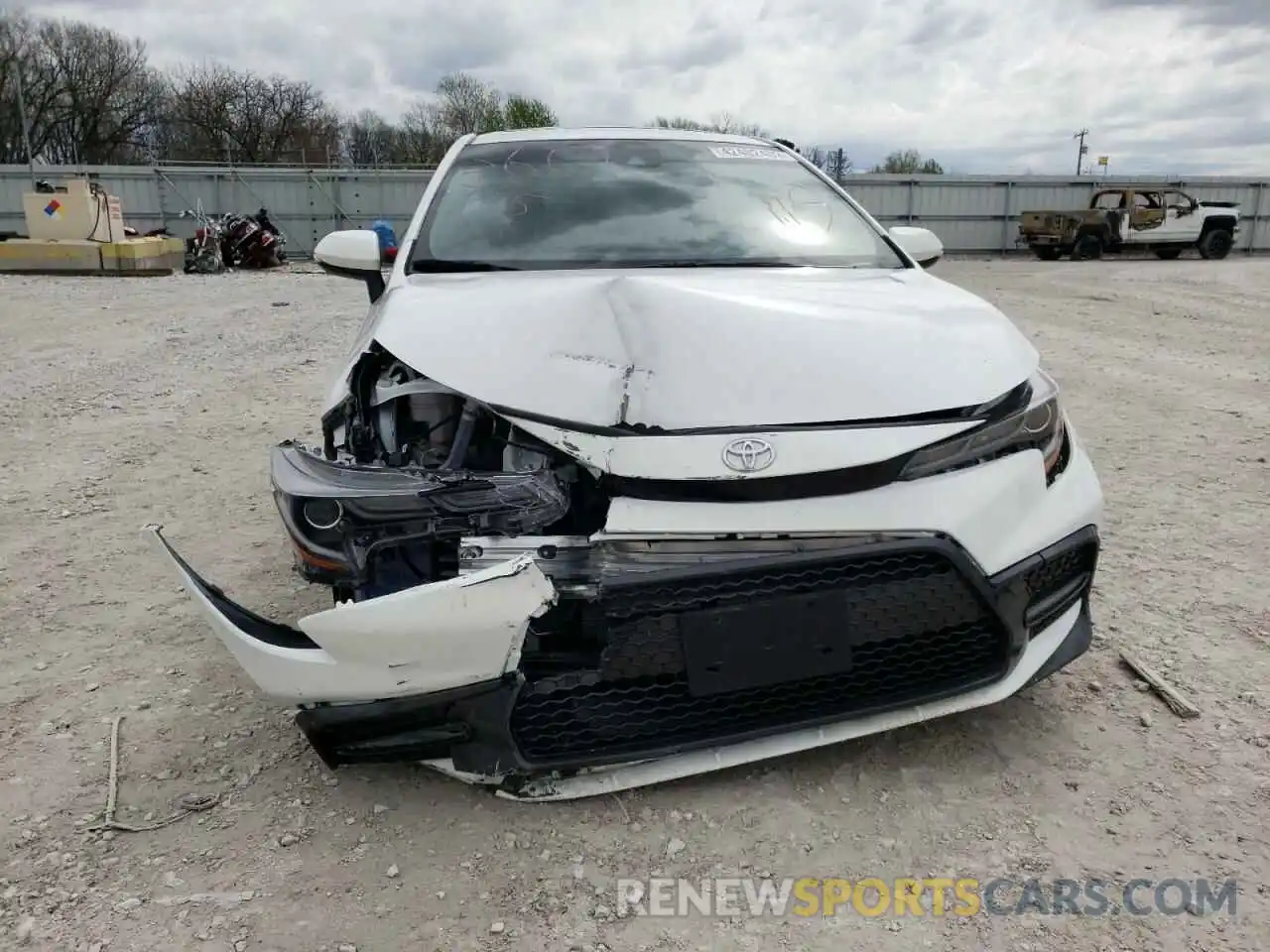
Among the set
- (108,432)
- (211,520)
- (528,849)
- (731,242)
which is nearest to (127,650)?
(211,520)

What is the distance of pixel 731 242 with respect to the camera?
299 centimetres

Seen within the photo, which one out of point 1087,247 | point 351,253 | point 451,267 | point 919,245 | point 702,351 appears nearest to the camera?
point 702,351

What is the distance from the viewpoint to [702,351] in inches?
81.0

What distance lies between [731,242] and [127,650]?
234 centimetres

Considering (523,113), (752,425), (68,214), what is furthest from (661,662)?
(523,113)

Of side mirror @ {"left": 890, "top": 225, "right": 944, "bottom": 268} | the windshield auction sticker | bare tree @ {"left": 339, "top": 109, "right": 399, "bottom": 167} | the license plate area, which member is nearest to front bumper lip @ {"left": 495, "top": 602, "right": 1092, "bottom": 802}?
the license plate area

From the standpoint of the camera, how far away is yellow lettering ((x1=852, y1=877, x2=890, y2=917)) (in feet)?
5.98

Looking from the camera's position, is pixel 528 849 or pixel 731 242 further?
pixel 731 242

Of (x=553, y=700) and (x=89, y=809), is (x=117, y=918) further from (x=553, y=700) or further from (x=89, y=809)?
(x=553, y=700)

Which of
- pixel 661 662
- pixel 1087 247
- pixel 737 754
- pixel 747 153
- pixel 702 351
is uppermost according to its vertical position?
pixel 747 153

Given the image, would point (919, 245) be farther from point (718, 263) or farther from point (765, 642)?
point (765, 642)

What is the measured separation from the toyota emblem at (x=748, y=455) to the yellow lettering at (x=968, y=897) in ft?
3.12

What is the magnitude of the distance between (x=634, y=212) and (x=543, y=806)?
196 cm

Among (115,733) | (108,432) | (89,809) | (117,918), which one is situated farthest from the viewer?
(108,432)
